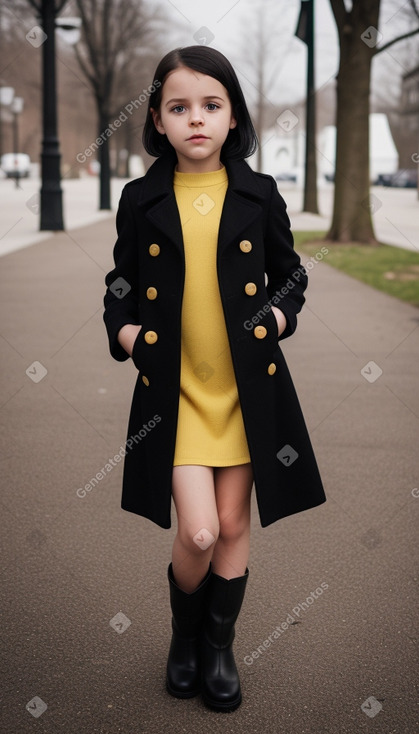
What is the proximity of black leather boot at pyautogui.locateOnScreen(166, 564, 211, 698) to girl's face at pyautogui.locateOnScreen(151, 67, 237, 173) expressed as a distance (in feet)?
3.91

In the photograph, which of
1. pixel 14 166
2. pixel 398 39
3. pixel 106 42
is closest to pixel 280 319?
pixel 398 39

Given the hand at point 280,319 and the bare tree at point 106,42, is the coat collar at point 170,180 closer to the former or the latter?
the hand at point 280,319

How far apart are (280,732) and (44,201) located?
17043 mm

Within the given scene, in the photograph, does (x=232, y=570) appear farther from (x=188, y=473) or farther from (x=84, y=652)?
(x=84, y=652)

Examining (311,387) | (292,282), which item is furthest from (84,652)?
(311,387)

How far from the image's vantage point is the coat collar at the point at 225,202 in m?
2.56

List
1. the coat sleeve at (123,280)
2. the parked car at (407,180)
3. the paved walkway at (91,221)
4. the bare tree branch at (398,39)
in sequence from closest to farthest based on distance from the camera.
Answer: the coat sleeve at (123,280) → the bare tree branch at (398,39) → the paved walkway at (91,221) → the parked car at (407,180)

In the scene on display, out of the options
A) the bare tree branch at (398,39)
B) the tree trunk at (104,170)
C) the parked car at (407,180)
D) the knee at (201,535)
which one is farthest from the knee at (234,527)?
the parked car at (407,180)

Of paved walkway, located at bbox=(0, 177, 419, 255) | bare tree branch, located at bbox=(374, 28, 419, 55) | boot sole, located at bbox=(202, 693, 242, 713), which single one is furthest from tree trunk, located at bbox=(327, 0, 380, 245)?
boot sole, located at bbox=(202, 693, 242, 713)

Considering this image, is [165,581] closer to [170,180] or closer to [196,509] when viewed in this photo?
[196,509]

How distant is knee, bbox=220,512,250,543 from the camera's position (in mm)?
2689

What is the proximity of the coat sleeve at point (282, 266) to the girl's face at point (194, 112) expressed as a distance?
27 centimetres

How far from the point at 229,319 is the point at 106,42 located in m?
29.1

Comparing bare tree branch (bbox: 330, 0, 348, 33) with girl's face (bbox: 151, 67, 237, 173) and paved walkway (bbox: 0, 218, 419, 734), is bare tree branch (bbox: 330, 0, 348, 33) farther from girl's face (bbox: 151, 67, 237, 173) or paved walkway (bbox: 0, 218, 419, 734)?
girl's face (bbox: 151, 67, 237, 173)
